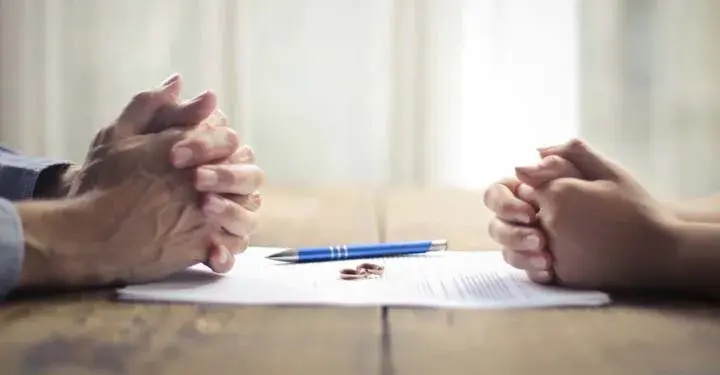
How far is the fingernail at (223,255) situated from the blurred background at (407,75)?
1309 millimetres

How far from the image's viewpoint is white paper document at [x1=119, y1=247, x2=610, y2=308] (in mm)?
629

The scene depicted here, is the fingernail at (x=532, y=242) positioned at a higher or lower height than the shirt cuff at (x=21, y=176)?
lower

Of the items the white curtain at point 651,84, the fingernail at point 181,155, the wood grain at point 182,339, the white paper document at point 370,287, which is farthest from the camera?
the white curtain at point 651,84

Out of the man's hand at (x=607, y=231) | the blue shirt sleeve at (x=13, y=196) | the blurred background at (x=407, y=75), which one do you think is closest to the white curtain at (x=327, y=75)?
the blurred background at (x=407, y=75)

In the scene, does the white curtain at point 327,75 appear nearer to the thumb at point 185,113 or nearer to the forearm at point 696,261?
the thumb at point 185,113

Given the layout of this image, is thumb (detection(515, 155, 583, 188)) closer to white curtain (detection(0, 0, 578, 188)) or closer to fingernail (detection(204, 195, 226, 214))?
fingernail (detection(204, 195, 226, 214))

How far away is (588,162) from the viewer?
704mm

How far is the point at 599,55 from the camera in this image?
2.02 metres

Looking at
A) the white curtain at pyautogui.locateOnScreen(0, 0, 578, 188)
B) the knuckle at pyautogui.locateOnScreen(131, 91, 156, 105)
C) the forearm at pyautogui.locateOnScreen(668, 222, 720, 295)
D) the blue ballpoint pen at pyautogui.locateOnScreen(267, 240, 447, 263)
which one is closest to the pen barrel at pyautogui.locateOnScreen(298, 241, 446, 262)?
the blue ballpoint pen at pyautogui.locateOnScreen(267, 240, 447, 263)

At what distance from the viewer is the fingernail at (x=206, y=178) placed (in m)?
0.73

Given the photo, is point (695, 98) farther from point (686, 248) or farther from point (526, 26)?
point (686, 248)

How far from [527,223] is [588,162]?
0.07 metres

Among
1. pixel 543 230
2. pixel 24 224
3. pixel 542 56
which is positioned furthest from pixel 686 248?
pixel 542 56

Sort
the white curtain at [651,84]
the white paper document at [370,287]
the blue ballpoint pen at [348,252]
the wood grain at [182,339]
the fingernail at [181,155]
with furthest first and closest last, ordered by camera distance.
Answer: the white curtain at [651,84]
the blue ballpoint pen at [348,252]
the fingernail at [181,155]
the white paper document at [370,287]
the wood grain at [182,339]
